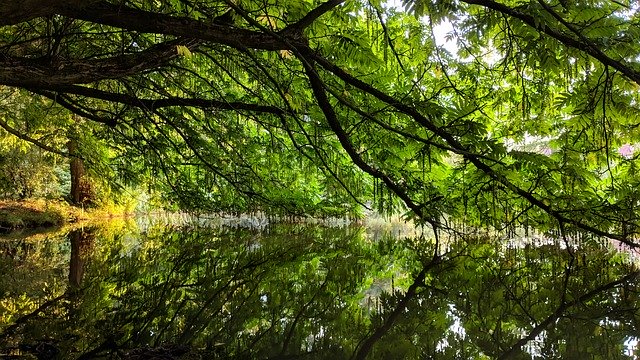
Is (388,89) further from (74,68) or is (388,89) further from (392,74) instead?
(74,68)

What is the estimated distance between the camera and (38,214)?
1282 centimetres

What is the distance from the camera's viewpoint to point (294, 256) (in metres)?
5.60

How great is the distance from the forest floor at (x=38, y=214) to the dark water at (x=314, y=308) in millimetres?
7756

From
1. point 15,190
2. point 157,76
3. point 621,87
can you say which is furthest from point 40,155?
point 621,87

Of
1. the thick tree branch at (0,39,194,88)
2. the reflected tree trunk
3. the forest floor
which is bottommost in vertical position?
the reflected tree trunk

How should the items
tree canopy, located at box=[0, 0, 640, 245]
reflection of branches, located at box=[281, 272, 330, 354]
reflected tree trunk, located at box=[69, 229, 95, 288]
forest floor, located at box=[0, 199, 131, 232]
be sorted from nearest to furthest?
tree canopy, located at box=[0, 0, 640, 245]
reflection of branches, located at box=[281, 272, 330, 354]
reflected tree trunk, located at box=[69, 229, 95, 288]
forest floor, located at box=[0, 199, 131, 232]

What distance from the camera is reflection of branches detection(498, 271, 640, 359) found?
2.29m

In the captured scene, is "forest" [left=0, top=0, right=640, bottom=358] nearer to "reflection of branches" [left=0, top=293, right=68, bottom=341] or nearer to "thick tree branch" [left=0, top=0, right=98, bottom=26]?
"thick tree branch" [left=0, top=0, right=98, bottom=26]

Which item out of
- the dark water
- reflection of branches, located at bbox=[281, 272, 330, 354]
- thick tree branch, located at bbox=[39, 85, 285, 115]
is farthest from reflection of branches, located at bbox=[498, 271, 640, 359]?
thick tree branch, located at bbox=[39, 85, 285, 115]

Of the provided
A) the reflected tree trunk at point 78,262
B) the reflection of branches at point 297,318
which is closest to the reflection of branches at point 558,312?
the reflection of branches at point 297,318

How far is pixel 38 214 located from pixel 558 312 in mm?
13434

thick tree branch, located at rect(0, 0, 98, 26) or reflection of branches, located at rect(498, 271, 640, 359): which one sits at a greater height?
thick tree branch, located at rect(0, 0, 98, 26)

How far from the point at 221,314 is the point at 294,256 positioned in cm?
275

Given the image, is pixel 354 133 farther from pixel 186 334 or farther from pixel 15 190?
pixel 15 190
